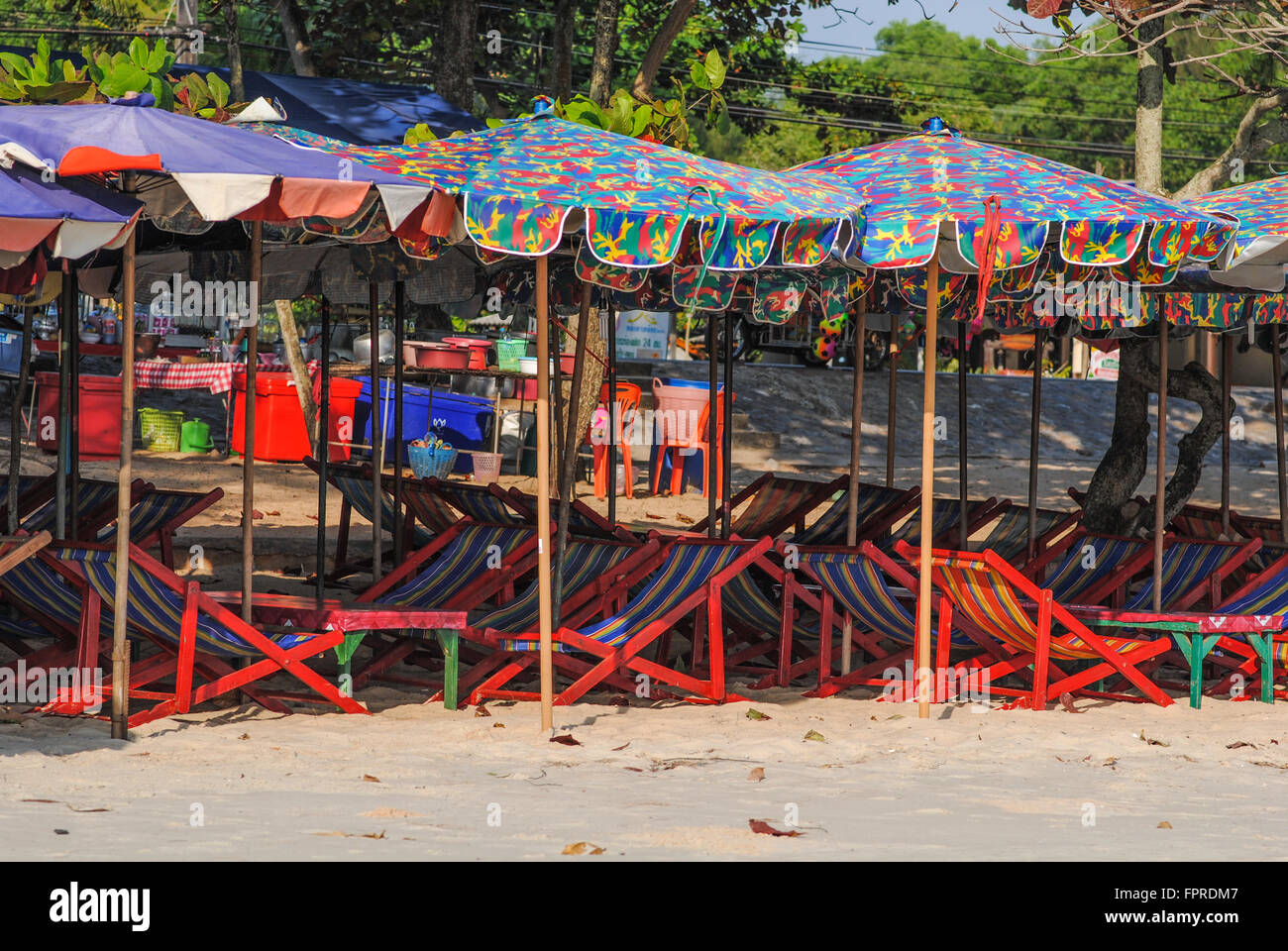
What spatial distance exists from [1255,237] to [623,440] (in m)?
7.82

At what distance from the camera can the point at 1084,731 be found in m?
6.28

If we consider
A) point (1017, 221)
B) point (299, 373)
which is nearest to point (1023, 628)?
point (1017, 221)

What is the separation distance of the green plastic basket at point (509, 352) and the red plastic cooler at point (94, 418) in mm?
4027

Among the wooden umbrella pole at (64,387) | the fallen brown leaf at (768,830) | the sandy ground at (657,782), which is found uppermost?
the wooden umbrella pole at (64,387)

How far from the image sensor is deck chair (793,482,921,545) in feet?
29.1

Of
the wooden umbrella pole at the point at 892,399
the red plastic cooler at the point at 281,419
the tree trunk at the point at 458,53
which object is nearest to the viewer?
the wooden umbrella pole at the point at 892,399

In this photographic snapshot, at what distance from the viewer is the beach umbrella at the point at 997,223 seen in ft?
19.8

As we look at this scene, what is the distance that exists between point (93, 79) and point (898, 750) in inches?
175

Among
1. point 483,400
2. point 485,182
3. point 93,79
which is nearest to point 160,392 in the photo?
point 483,400

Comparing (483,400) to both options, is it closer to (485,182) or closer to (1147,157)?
(1147,157)

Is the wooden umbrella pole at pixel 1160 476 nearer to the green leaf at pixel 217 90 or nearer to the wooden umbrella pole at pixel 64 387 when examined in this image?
the green leaf at pixel 217 90

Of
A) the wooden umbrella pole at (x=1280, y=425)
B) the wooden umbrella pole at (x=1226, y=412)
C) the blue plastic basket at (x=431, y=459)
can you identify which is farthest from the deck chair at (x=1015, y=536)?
the blue plastic basket at (x=431, y=459)

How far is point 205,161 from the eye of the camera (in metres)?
5.13

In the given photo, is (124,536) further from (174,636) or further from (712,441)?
(712,441)
